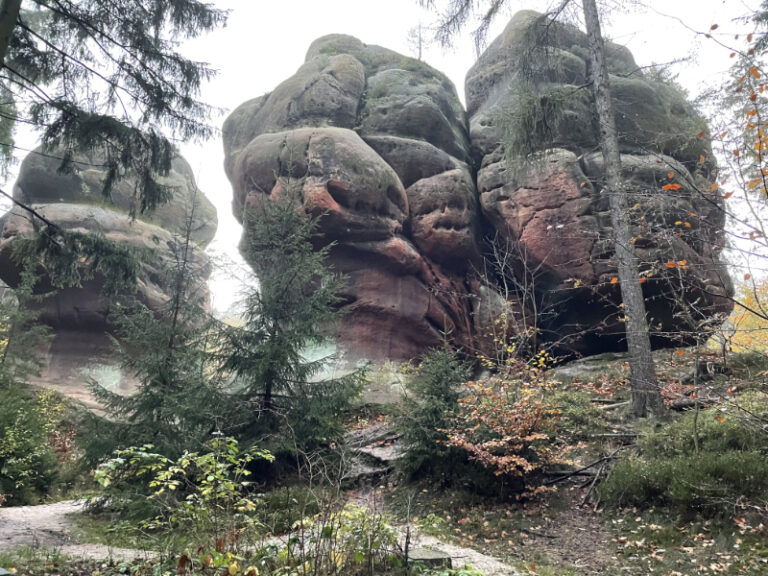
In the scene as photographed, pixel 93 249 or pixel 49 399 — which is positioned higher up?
pixel 93 249

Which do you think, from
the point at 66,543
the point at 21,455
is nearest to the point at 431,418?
the point at 66,543

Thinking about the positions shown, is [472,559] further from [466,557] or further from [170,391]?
[170,391]

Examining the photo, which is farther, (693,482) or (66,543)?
(66,543)

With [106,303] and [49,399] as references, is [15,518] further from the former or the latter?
[106,303]

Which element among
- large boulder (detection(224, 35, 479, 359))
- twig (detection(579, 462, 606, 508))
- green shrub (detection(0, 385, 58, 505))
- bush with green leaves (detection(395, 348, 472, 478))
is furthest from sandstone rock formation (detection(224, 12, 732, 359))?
green shrub (detection(0, 385, 58, 505))

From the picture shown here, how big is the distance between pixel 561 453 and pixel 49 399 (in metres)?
15.8

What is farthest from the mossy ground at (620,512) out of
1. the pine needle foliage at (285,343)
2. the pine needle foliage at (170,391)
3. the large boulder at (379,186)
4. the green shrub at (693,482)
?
the large boulder at (379,186)

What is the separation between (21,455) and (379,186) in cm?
1182

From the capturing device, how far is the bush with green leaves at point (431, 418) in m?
7.99

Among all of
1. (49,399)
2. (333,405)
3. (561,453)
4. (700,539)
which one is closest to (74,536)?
(333,405)

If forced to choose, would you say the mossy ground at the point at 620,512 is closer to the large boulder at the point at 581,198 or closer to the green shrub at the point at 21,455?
the green shrub at the point at 21,455

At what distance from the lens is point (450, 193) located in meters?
17.1

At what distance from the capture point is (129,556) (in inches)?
198

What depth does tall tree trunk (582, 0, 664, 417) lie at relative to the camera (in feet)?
27.6
